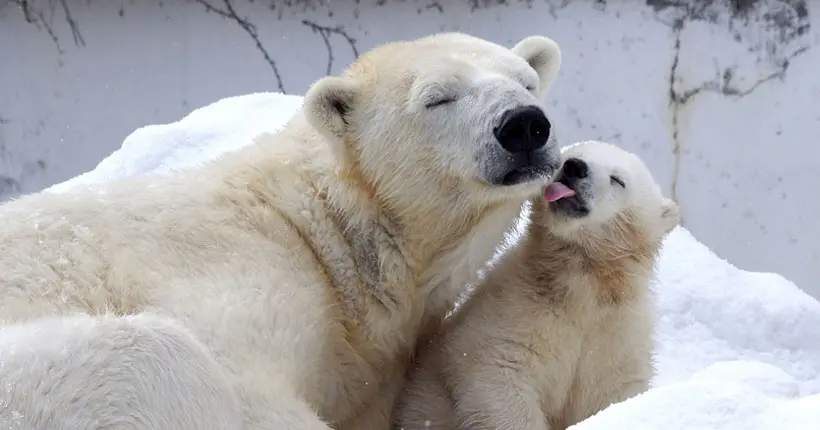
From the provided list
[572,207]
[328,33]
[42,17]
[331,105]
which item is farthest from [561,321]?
[42,17]

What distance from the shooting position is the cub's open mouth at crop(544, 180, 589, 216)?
8.21 ft

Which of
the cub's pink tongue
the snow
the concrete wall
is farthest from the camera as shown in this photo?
the concrete wall

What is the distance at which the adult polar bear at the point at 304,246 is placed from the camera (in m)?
1.90

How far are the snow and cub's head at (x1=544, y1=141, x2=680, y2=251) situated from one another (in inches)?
11.1

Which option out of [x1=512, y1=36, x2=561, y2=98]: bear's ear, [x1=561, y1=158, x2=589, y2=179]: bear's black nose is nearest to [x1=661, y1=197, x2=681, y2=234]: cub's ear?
[x1=561, y1=158, x2=589, y2=179]: bear's black nose

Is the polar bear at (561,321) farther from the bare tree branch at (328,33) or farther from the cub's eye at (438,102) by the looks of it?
the bare tree branch at (328,33)

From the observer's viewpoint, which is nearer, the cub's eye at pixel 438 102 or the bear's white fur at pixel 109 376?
the bear's white fur at pixel 109 376

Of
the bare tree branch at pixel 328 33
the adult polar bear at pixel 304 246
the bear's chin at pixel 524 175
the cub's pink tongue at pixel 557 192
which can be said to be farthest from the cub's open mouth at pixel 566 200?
the bare tree branch at pixel 328 33

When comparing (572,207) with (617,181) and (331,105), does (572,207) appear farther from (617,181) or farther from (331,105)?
(331,105)

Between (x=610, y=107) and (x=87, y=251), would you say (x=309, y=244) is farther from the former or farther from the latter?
(x=610, y=107)

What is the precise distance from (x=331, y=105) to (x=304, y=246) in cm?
36

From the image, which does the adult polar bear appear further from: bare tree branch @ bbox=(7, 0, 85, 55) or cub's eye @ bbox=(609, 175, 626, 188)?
bare tree branch @ bbox=(7, 0, 85, 55)

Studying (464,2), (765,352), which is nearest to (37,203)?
(765,352)

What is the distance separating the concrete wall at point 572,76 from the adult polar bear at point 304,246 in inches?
97.0
